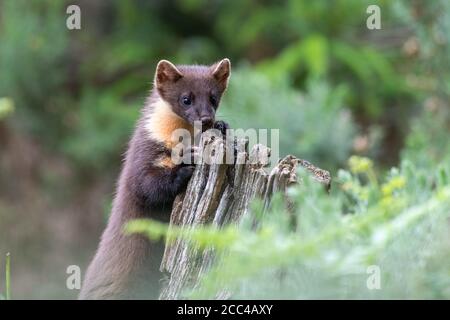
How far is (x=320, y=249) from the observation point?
3023 mm

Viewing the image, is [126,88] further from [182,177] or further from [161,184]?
[182,177]

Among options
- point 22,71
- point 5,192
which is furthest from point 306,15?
point 5,192

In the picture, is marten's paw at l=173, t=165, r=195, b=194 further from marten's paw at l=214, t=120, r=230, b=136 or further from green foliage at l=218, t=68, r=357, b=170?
green foliage at l=218, t=68, r=357, b=170

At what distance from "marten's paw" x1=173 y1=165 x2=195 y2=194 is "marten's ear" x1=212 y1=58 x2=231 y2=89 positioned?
147cm

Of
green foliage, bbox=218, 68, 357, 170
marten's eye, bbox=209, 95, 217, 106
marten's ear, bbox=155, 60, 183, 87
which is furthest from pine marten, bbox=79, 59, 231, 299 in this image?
green foliage, bbox=218, 68, 357, 170

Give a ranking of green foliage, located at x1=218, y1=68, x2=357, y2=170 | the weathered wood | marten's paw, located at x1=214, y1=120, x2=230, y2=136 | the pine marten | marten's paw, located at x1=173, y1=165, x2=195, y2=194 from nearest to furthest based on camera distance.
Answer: the weathered wood
marten's paw, located at x1=173, y1=165, x2=195, y2=194
the pine marten
marten's paw, located at x1=214, y1=120, x2=230, y2=136
green foliage, located at x1=218, y1=68, x2=357, y2=170

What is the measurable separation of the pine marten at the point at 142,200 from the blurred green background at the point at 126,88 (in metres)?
6.07

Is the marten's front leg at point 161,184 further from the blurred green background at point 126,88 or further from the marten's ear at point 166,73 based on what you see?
the blurred green background at point 126,88

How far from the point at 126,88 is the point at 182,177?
1061 centimetres

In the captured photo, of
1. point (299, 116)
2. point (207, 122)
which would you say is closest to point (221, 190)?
point (207, 122)

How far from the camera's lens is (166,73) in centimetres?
681

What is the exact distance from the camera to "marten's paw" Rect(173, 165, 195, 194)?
18.4 feet

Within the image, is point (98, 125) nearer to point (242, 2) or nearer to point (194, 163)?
point (242, 2)

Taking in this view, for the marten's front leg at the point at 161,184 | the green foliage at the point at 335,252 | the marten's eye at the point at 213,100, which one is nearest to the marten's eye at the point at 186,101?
the marten's eye at the point at 213,100
